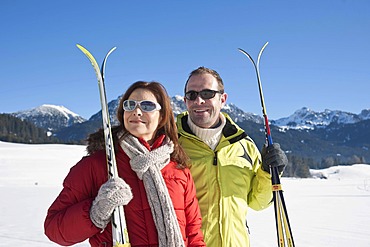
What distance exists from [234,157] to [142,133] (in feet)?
3.31

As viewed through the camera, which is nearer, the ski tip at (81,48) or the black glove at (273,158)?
the ski tip at (81,48)

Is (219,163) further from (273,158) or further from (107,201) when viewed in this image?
(107,201)

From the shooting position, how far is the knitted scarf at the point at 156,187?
2.15 meters

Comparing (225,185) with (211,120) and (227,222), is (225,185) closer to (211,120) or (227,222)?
(227,222)

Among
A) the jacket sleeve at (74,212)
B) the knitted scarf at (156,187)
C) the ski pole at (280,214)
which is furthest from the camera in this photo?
the ski pole at (280,214)

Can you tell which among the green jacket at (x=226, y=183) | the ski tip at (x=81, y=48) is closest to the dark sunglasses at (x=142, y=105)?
the ski tip at (x=81, y=48)

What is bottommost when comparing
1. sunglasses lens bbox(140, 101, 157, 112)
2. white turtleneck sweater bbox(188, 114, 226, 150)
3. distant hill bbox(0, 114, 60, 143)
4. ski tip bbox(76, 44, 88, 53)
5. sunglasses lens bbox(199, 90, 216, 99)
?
white turtleneck sweater bbox(188, 114, 226, 150)

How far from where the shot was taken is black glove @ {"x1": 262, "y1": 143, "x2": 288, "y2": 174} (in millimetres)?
2926

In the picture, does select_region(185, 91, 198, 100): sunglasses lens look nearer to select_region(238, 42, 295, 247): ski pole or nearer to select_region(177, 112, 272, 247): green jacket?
select_region(177, 112, 272, 247): green jacket

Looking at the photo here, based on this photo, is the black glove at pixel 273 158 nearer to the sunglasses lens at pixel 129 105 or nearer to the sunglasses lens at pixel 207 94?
the sunglasses lens at pixel 207 94

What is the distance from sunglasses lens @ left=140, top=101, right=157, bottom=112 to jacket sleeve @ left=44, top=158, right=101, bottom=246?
499 millimetres

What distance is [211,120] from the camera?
3096 mm

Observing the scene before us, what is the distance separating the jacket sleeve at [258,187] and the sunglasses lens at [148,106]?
Result: 1199 millimetres

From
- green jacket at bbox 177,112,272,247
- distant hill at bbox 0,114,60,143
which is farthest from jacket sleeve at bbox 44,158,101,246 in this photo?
distant hill at bbox 0,114,60,143
